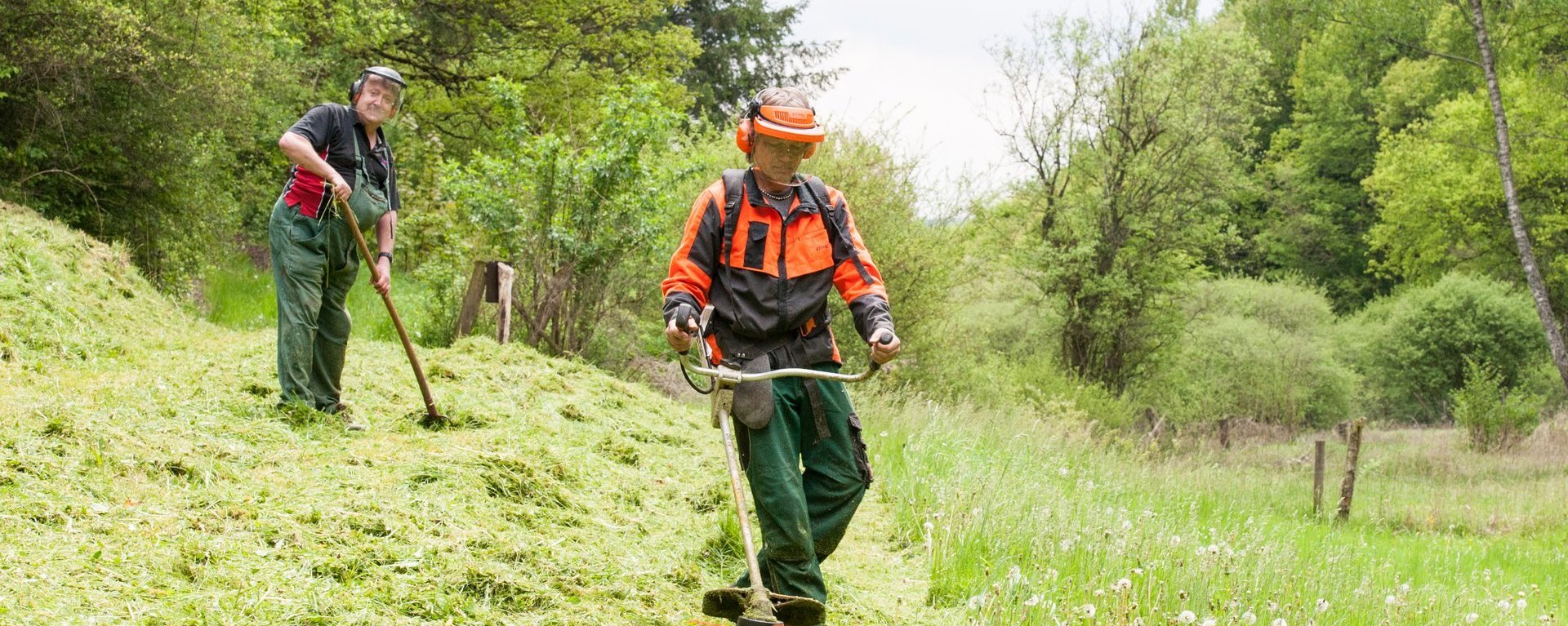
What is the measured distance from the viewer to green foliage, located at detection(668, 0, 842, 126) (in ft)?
109

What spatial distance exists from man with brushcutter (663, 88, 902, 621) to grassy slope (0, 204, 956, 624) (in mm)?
580

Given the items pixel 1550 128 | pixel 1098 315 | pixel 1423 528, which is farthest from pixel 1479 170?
pixel 1423 528

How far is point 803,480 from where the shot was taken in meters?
4.20

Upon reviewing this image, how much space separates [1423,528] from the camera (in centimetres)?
1534

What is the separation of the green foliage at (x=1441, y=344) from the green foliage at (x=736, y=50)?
20.6 metres

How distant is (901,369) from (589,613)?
13622mm

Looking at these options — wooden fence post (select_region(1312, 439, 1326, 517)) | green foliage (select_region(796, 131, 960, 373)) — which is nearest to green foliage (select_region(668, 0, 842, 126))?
green foliage (select_region(796, 131, 960, 373))

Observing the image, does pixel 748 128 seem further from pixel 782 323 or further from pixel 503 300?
pixel 503 300

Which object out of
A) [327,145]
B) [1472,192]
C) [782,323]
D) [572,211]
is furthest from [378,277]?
[1472,192]

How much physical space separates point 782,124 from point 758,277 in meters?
0.51

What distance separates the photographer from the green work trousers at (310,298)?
19.8ft

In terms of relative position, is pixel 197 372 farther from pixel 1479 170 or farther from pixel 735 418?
pixel 1479 170

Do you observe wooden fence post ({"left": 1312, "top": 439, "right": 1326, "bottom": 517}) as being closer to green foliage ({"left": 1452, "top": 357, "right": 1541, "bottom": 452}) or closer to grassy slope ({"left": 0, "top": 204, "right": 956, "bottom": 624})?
grassy slope ({"left": 0, "top": 204, "right": 956, "bottom": 624})

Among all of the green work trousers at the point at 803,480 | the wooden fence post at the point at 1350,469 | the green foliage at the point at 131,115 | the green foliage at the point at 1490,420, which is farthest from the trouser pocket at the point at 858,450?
the green foliage at the point at 1490,420
